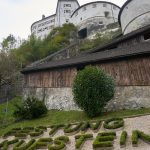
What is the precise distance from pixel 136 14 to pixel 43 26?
48259 mm

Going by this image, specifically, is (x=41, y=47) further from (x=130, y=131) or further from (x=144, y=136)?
(x=144, y=136)

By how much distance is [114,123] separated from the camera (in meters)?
16.4

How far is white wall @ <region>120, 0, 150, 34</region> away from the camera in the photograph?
35125 mm

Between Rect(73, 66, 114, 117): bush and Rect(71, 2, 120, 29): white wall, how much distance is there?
139ft

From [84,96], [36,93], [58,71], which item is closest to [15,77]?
[36,93]

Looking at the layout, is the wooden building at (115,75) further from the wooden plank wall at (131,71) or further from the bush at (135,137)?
the bush at (135,137)

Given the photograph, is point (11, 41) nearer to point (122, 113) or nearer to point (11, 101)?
point (11, 101)

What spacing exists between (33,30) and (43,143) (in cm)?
7147

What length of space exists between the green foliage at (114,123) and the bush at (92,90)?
295cm

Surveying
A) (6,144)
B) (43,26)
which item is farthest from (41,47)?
(6,144)

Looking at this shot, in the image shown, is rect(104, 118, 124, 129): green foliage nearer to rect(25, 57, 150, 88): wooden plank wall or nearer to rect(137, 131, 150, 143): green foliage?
rect(137, 131, 150, 143): green foliage

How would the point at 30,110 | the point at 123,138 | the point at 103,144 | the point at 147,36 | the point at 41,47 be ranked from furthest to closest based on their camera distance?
the point at 41,47 → the point at 147,36 → the point at 30,110 → the point at 123,138 → the point at 103,144

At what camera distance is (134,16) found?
36.2 m

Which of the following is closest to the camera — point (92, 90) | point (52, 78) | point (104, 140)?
point (104, 140)
